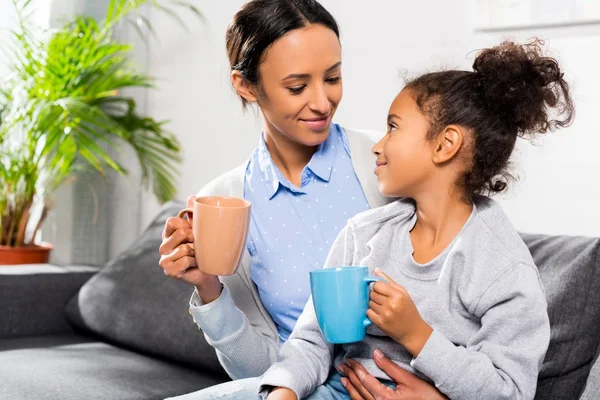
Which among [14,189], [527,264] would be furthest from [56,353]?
[527,264]

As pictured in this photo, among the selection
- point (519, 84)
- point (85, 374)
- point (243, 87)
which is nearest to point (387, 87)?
point (243, 87)

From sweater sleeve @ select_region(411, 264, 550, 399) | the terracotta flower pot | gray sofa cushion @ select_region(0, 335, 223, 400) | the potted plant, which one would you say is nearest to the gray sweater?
sweater sleeve @ select_region(411, 264, 550, 399)

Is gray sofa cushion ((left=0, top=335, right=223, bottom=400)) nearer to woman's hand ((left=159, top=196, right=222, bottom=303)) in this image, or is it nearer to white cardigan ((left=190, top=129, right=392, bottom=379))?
white cardigan ((left=190, top=129, right=392, bottom=379))

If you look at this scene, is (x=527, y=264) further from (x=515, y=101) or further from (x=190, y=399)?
(x=190, y=399)

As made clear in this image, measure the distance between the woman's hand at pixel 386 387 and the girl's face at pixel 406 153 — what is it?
30cm

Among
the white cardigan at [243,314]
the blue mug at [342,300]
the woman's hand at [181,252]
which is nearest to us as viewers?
the blue mug at [342,300]

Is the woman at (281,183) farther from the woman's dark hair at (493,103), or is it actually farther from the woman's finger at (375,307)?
the woman's finger at (375,307)

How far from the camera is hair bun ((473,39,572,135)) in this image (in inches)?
57.5

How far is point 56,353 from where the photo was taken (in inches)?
94.1

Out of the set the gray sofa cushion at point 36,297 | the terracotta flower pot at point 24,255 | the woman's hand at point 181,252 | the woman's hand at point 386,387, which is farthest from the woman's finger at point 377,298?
the terracotta flower pot at point 24,255

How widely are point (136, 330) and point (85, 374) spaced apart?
32cm

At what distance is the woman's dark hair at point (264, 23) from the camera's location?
1675 millimetres

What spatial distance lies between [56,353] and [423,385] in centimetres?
137

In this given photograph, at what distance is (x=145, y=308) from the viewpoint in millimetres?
2461
